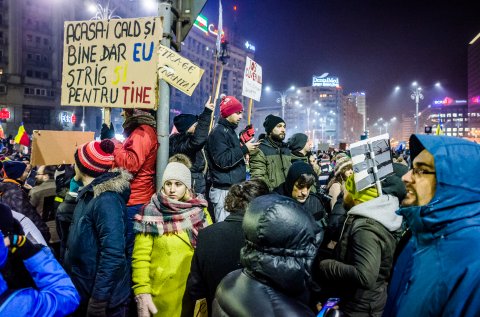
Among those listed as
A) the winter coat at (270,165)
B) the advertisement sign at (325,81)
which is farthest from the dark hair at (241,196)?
the advertisement sign at (325,81)

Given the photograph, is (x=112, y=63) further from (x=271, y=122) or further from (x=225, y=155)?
(x=271, y=122)

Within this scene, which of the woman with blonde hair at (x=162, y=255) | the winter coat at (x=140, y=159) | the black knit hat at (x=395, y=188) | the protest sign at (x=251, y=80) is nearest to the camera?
the woman with blonde hair at (x=162, y=255)

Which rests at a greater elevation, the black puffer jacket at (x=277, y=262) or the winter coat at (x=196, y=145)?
the winter coat at (x=196, y=145)

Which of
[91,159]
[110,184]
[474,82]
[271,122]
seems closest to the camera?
[110,184]

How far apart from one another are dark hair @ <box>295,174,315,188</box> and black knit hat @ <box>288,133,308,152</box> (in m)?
2.72

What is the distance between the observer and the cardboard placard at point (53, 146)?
229 inches

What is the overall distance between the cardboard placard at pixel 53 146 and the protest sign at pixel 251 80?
3.90 meters

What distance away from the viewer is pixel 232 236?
3.03 meters

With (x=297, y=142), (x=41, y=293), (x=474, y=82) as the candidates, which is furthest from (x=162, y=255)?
(x=474, y=82)

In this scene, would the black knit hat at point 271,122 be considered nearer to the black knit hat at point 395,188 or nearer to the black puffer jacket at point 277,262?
the black knit hat at point 395,188

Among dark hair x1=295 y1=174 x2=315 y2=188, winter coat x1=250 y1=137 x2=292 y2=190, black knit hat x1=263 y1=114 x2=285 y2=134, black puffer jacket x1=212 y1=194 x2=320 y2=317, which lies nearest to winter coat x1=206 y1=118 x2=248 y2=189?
winter coat x1=250 y1=137 x2=292 y2=190

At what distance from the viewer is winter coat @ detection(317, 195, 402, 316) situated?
302 centimetres

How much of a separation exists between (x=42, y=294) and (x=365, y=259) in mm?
2294

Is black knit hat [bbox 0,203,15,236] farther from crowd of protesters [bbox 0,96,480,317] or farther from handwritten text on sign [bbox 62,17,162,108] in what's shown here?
handwritten text on sign [bbox 62,17,162,108]
